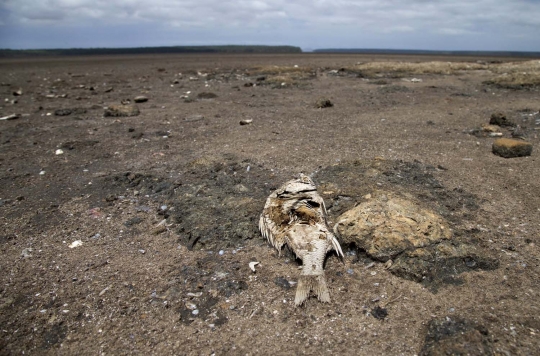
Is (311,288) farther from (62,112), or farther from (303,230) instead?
(62,112)

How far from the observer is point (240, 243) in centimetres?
400

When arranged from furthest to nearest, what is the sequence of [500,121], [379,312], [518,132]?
1. [500,121]
2. [518,132]
3. [379,312]

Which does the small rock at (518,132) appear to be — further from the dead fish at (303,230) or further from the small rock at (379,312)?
the small rock at (379,312)

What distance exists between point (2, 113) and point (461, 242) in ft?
42.7

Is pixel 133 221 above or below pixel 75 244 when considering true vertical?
above

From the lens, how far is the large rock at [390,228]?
3531 millimetres

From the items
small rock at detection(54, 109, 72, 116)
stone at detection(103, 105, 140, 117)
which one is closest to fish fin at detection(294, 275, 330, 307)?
stone at detection(103, 105, 140, 117)

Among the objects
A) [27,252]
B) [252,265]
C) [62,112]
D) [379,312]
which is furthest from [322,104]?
[27,252]

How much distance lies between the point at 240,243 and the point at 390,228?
163cm

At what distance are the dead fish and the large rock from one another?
9.2 inches

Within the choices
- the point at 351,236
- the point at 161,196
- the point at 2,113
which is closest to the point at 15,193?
the point at 161,196

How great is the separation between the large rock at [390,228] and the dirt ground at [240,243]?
151 mm

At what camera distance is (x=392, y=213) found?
147 inches

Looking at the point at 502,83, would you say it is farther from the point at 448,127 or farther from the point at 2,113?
the point at 2,113
